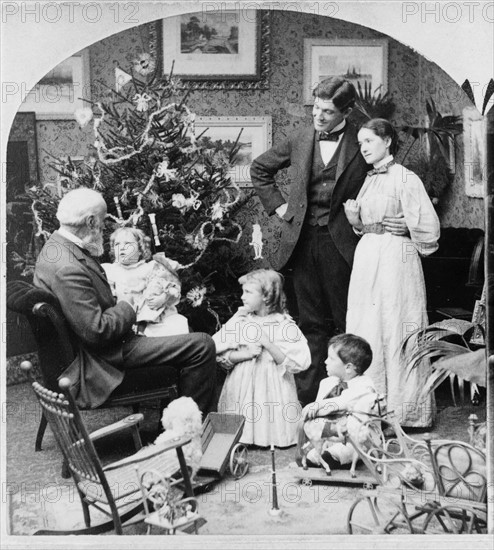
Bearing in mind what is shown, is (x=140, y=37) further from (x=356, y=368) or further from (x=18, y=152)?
(x=356, y=368)

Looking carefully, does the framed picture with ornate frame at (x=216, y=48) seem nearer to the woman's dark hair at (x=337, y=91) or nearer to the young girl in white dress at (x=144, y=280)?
the woman's dark hair at (x=337, y=91)

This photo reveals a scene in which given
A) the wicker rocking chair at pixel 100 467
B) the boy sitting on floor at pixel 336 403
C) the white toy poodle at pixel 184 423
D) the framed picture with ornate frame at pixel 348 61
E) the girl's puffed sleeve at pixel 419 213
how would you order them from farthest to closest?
the girl's puffed sleeve at pixel 419 213, the framed picture with ornate frame at pixel 348 61, the boy sitting on floor at pixel 336 403, the white toy poodle at pixel 184 423, the wicker rocking chair at pixel 100 467

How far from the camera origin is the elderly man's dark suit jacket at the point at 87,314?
17.9ft

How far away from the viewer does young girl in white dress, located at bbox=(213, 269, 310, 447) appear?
19.0 feet

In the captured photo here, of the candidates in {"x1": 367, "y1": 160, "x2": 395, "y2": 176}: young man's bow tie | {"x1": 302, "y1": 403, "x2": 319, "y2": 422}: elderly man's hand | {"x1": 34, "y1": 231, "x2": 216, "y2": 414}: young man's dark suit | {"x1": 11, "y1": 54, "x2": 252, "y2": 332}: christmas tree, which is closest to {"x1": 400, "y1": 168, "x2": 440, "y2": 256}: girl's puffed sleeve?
{"x1": 367, "y1": 160, "x2": 395, "y2": 176}: young man's bow tie

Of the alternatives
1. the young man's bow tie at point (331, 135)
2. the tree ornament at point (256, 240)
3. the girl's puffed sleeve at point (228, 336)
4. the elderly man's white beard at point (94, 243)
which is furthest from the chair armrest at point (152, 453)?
the young man's bow tie at point (331, 135)

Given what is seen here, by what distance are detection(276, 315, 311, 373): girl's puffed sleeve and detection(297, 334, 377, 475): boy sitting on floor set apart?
0.57 feet

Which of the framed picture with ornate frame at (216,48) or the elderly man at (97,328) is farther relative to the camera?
the framed picture with ornate frame at (216,48)

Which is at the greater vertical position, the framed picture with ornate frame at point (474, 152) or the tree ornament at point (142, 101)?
the tree ornament at point (142, 101)

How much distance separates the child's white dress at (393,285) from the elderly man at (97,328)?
3.23 ft

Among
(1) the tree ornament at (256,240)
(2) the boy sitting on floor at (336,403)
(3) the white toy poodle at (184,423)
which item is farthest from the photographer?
(1) the tree ornament at (256,240)

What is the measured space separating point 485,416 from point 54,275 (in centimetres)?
269

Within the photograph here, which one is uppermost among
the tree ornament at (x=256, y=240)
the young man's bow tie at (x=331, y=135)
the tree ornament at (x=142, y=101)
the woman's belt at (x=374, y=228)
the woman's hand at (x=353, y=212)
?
the tree ornament at (x=142, y=101)

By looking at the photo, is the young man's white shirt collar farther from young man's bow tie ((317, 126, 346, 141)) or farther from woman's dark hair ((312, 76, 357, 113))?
woman's dark hair ((312, 76, 357, 113))
